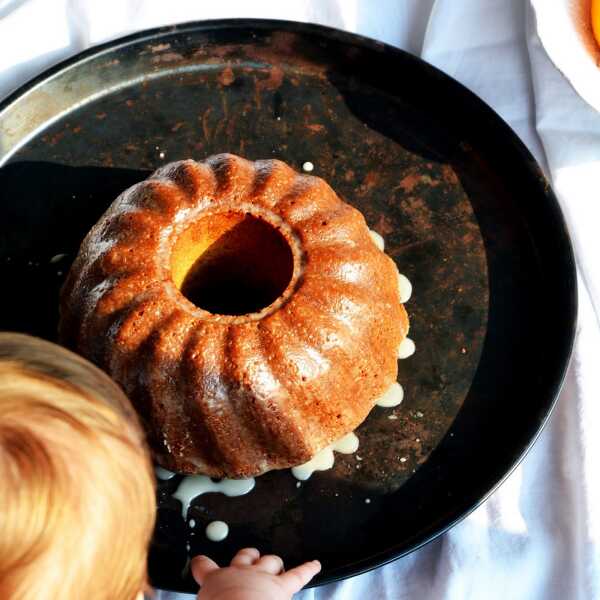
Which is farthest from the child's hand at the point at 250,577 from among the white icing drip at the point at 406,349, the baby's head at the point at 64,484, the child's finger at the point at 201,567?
the white icing drip at the point at 406,349

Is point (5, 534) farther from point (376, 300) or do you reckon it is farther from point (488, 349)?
point (488, 349)

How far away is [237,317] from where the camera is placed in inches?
51.4

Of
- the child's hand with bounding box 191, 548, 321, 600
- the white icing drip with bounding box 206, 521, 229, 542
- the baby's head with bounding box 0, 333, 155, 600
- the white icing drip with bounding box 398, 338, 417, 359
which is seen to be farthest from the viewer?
the white icing drip with bounding box 398, 338, 417, 359

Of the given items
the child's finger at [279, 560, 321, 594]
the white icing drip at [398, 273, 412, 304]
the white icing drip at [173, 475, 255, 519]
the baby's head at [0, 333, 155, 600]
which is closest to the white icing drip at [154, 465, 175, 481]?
the white icing drip at [173, 475, 255, 519]

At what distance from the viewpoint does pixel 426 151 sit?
169 cm

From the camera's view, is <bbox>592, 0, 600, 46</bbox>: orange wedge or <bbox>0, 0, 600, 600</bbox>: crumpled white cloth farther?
<bbox>592, 0, 600, 46</bbox>: orange wedge

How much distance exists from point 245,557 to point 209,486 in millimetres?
130

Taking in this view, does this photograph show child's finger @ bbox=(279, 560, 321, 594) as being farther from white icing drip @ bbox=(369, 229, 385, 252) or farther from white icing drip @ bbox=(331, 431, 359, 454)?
white icing drip @ bbox=(369, 229, 385, 252)

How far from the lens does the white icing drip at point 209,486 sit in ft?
4.70

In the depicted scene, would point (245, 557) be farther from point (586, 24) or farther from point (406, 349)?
point (586, 24)

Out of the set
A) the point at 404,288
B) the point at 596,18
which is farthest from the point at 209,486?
the point at 596,18

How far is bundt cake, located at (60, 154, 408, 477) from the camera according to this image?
4.29ft

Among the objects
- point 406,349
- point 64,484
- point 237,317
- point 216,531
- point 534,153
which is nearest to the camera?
point 64,484

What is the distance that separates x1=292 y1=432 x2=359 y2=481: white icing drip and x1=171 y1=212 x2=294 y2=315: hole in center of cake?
25cm
